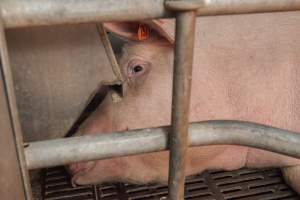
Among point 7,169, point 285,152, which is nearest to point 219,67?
point 285,152

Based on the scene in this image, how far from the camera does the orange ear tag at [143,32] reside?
4.23ft

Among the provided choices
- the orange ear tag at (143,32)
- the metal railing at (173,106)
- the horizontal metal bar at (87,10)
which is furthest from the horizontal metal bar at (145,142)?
the orange ear tag at (143,32)

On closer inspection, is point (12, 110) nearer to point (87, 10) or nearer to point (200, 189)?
point (87, 10)

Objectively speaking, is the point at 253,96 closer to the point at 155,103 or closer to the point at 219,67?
the point at 219,67

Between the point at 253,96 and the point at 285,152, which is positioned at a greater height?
the point at 253,96

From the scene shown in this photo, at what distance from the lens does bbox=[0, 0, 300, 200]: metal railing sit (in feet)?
2.05

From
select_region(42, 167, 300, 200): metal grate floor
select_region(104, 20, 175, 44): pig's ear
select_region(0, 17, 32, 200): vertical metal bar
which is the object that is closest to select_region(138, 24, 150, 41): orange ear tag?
select_region(104, 20, 175, 44): pig's ear

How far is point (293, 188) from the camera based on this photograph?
151 centimetres

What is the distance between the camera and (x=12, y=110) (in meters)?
0.66

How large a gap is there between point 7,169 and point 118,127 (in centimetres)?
70

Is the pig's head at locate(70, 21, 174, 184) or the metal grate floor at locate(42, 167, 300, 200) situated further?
the metal grate floor at locate(42, 167, 300, 200)

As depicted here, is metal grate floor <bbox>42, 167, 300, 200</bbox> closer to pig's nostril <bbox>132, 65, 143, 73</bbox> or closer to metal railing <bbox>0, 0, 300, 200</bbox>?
pig's nostril <bbox>132, 65, 143, 73</bbox>

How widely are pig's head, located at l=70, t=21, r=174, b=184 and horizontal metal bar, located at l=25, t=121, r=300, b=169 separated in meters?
0.57

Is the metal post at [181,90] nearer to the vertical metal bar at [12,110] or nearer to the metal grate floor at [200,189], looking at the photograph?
the vertical metal bar at [12,110]
